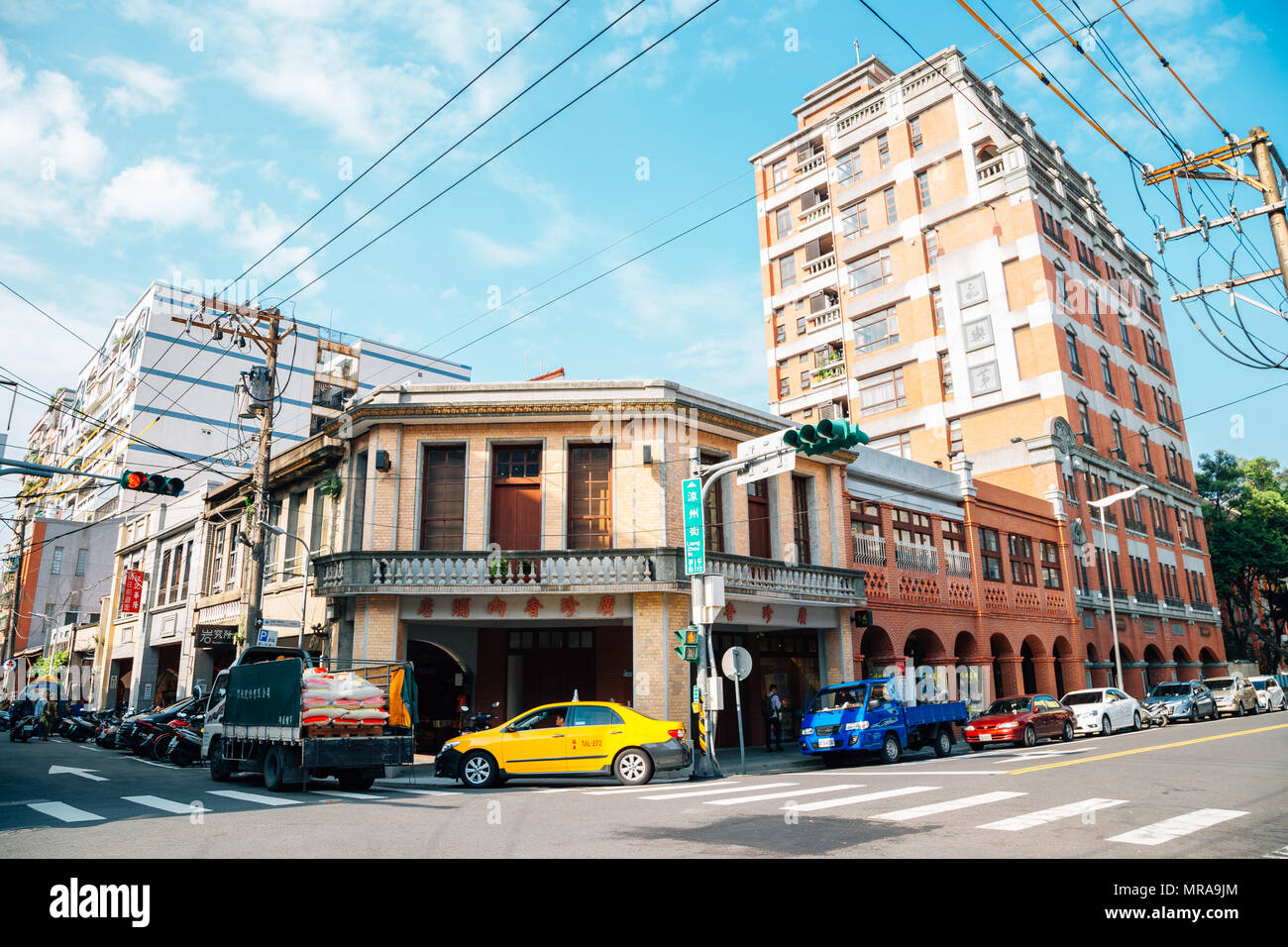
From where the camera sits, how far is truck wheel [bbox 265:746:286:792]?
14125 millimetres

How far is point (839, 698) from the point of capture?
2023cm

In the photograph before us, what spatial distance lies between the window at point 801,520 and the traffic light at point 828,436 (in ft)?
38.0

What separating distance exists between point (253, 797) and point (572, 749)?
545 centimetres

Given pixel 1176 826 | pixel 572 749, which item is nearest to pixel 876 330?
pixel 572 749

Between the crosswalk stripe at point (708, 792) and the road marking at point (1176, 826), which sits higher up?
the road marking at point (1176, 826)

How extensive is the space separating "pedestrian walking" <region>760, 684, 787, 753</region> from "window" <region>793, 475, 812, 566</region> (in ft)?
13.5

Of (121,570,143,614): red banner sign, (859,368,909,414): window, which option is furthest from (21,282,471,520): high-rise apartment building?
(859,368,909,414): window

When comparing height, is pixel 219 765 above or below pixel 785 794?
above

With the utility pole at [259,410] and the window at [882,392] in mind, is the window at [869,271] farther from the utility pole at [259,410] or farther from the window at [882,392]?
the utility pole at [259,410]

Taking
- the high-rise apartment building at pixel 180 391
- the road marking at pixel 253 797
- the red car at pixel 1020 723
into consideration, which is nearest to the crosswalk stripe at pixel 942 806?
the road marking at pixel 253 797

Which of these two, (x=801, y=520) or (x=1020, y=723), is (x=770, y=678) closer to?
(x=801, y=520)

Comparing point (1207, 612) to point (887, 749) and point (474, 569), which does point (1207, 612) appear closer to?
point (887, 749)

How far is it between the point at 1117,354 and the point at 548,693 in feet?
126

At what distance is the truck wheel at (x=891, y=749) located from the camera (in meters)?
19.7
